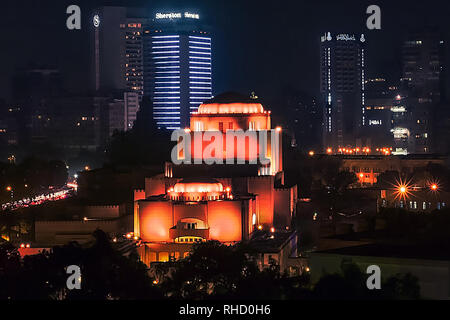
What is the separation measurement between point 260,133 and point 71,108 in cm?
9205

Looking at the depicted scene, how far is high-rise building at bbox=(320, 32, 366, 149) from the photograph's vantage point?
14412 centimetres

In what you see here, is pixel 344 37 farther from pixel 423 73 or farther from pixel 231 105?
pixel 231 105

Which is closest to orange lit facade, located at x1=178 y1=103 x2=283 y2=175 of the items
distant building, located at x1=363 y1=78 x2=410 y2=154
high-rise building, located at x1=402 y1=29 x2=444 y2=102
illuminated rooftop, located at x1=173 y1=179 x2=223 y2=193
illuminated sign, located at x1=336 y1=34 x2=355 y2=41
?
illuminated rooftop, located at x1=173 y1=179 x2=223 y2=193

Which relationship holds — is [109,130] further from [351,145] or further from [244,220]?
[244,220]

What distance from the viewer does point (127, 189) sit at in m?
69.2

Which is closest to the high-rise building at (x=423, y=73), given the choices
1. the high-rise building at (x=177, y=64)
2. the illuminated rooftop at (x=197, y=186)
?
the high-rise building at (x=177, y=64)

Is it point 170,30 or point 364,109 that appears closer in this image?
point 170,30

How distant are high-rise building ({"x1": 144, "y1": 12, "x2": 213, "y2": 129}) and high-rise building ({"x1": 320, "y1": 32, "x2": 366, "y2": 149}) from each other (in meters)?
15.9

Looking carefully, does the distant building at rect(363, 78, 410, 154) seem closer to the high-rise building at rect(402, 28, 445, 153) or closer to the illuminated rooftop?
the high-rise building at rect(402, 28, 445, 153)

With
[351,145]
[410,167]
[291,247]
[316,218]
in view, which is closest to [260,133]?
[316,218]

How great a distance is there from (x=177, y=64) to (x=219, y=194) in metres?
86.0

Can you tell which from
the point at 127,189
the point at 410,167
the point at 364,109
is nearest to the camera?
the point at 127,189

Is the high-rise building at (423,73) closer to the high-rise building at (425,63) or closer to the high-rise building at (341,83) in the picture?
the high-rise building at (425,63)

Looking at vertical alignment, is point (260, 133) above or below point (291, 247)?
above
